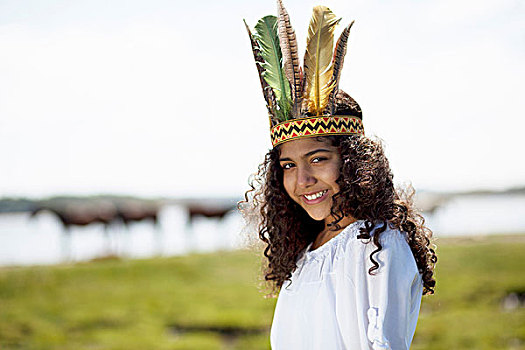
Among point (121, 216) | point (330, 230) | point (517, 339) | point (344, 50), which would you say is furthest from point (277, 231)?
point (121, 216)

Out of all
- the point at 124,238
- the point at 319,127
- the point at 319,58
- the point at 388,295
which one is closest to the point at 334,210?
the point at 319,127

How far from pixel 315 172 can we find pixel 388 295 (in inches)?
20.0

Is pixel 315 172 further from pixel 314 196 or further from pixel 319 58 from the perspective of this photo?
pixel 319 58

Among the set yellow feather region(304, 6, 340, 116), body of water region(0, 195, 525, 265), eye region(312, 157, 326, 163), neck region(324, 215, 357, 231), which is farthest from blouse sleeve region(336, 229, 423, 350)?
body of water region(0, 195, 525, 265)

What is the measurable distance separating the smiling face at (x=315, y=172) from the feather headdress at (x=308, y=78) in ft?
0.15

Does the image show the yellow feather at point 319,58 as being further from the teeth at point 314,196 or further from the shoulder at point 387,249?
the shoulder at point 387,249

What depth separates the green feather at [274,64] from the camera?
2.04m

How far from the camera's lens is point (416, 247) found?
72.2 inches

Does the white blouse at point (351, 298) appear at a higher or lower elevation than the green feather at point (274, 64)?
lower

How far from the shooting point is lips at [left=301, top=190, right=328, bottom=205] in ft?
6.51

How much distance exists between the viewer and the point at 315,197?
1.99 meters

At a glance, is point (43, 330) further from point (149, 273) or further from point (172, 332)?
point (149, 273)

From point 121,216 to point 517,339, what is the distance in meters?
11.0

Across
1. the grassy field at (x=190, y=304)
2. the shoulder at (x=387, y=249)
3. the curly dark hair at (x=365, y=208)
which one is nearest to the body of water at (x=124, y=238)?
the grassy field at (x=190, y=304)
